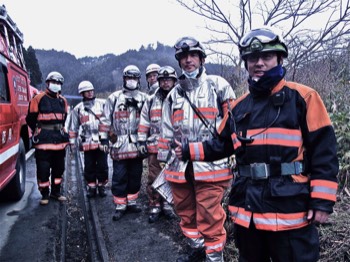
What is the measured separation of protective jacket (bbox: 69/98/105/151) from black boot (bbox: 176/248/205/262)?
9.65 feet

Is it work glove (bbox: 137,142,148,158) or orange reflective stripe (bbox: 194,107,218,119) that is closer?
orange reflective stripe (bbox: 194,107,218,119)

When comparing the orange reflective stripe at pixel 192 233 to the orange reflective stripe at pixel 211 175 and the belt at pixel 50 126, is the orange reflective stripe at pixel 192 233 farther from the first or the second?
the belt at pixel 50 126

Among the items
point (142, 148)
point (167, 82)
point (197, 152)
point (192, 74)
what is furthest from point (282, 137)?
point (142, 148)

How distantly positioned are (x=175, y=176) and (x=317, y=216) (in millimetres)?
1503

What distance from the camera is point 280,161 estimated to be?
73.2 inches

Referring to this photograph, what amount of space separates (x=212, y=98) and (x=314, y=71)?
457cm

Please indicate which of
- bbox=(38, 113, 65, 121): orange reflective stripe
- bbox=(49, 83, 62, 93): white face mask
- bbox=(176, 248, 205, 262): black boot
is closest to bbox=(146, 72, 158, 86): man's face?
bbox=(49, 83, 62, 93): white face mask

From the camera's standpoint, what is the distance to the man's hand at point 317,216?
1771 mm

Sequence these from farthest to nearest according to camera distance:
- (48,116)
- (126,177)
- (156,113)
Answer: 1. (48,116)
2. (126,177)
3. (156,113)

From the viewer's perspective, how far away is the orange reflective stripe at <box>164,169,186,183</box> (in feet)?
9.84

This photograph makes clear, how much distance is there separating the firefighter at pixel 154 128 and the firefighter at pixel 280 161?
84.9 inches

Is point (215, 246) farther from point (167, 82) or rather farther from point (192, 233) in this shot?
point (167, 82)

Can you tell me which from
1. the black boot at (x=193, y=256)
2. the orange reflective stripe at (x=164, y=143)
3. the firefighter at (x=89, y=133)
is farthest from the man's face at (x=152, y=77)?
the black boot at (x=193, y=256)

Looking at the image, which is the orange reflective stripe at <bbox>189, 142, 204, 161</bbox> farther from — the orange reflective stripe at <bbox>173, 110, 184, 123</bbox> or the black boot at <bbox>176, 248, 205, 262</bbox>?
the black boot at <bbox>176, 248, 205, 262</bbox>
